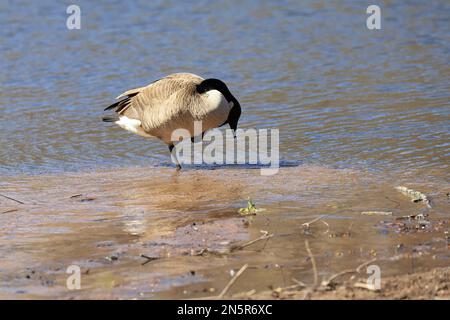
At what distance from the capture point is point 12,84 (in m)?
11.6

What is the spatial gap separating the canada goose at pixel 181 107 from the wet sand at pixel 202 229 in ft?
1.51

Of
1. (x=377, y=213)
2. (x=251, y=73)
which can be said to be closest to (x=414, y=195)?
(x=377, y=213)

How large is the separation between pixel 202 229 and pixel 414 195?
1.77 m

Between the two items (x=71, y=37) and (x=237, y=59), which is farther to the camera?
(x=71, y=37)

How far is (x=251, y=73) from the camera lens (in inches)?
466

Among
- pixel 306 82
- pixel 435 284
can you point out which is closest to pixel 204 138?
pixel 306 82

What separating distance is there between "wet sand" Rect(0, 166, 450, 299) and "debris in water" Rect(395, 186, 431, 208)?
6 cm

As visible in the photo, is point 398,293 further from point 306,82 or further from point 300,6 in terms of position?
point 300,6

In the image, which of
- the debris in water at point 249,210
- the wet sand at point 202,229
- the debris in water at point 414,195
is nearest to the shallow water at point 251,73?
the wet sand at point 202,229

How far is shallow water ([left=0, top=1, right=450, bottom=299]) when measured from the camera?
208 inches

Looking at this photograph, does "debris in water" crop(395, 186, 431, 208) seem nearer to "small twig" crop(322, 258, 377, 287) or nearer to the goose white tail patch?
"small twig" crop(322, 258, 377, 287)

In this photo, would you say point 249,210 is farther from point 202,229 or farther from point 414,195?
point 414,195

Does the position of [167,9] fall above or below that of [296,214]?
above

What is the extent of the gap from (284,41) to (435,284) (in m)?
9.27
